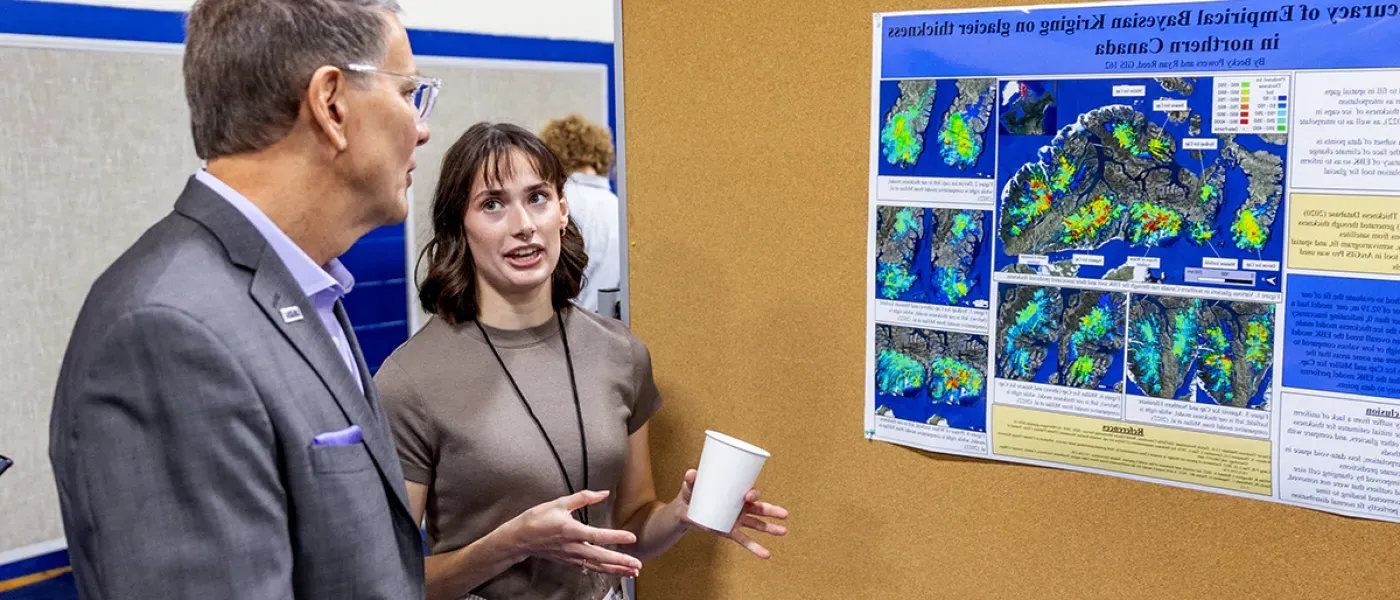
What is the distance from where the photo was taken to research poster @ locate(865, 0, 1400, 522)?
124 cm

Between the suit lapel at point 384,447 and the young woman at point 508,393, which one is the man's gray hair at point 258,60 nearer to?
the suit lapel at point 384,447

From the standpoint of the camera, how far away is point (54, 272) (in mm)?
2980

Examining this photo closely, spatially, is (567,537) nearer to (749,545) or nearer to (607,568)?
(607,568)

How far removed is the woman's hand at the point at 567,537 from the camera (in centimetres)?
141

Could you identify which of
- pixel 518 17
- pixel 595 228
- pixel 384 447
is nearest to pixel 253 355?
pixel 384 447

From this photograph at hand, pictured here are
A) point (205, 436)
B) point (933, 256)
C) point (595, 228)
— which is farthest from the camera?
point (595, 228)

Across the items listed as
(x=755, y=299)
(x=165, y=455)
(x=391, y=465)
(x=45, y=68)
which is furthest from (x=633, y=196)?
(x=45, y=68)

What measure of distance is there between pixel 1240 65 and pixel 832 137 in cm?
55

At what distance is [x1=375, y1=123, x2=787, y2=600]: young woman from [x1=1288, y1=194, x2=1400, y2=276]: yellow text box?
0.74 metres

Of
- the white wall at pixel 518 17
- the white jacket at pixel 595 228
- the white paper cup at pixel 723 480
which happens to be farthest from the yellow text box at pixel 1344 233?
the white wall at pixel 518 17

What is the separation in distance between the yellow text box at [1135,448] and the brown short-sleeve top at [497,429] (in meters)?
0.60

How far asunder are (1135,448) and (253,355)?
1.08 metres

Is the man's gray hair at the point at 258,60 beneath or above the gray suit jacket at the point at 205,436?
above

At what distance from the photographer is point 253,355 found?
94 cm
